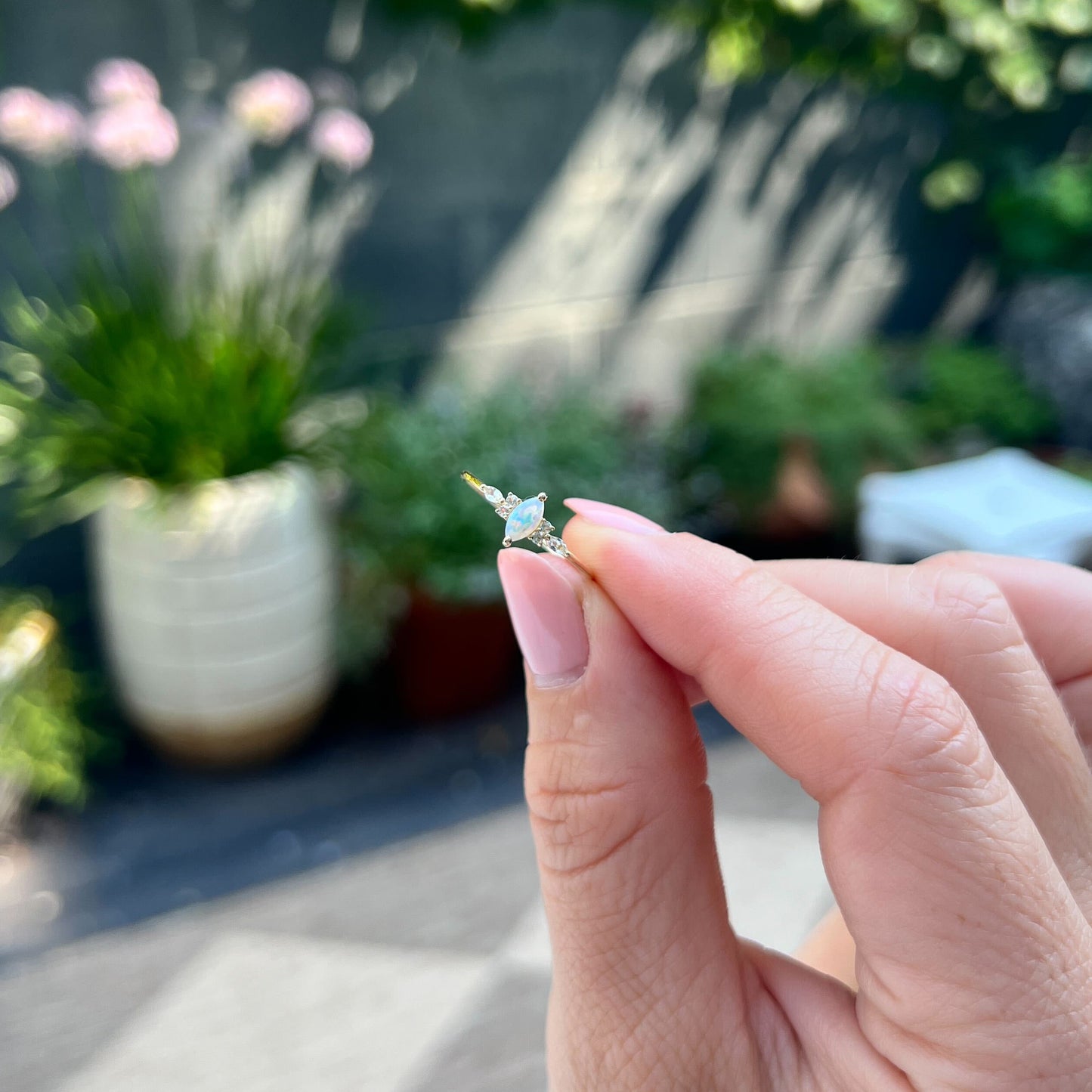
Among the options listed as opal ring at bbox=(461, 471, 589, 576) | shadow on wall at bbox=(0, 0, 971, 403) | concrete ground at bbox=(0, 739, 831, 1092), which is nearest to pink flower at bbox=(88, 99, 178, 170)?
shadow on wall at bbox=(0, 0, 971, 403)

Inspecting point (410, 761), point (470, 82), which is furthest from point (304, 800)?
point (470, 82)

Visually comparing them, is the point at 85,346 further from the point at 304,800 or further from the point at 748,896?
the point at 748,896

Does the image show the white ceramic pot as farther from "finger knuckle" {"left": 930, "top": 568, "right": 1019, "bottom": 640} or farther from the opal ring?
"finger knuckle" {"left": 930, "top": 568, "right": 1019, "bottom": 640}

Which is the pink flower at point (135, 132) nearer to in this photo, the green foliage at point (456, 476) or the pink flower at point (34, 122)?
the pink flower at point (34, 122)

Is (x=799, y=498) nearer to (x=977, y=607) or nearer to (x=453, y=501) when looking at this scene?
(x=453, y=501)

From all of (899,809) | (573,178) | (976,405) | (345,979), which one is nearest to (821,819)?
(899,809)

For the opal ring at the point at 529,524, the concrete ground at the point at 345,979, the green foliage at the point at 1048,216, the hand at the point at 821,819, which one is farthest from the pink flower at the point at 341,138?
the green foliage at the point at 1048,216
